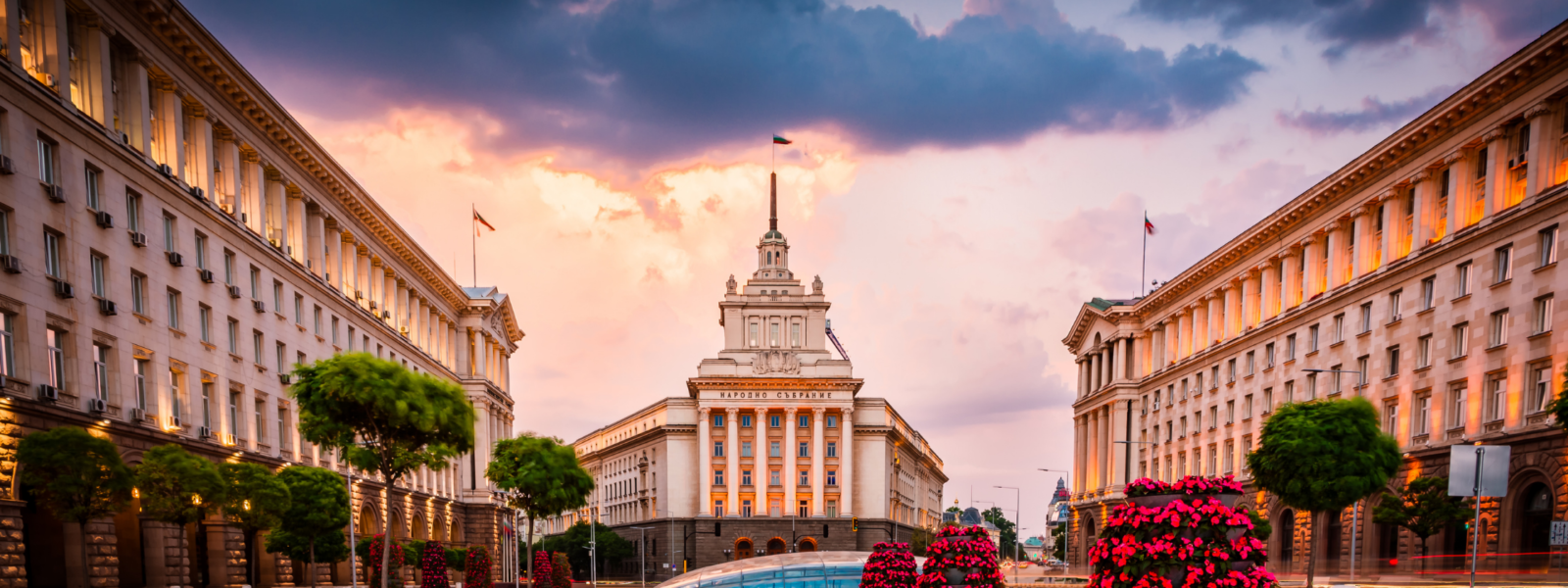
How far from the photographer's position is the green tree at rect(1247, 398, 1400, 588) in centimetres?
4378

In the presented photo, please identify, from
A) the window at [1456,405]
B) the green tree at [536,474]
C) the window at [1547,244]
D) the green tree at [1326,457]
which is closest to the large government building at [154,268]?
the green tree at [536,474]

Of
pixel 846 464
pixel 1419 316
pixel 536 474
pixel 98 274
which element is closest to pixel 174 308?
pixel 98 274

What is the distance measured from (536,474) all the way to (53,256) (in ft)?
96.2

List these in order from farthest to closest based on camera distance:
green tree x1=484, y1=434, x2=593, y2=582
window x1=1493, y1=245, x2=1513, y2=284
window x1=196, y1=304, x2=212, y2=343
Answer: green tree x1=484, y1=434, x2=593, y2=582 → window x1=196, y1=304, x2=212, y2=343 → window x1=1493, y1=245, x2=1513, y2=284

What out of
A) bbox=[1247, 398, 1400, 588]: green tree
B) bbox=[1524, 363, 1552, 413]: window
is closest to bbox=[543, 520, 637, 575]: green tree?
bbox=[1247, 398, 1400, 588]: green tree

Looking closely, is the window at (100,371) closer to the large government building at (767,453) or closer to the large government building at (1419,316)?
the large government building at (1419,316)

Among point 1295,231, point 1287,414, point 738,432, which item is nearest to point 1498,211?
point 1287,414

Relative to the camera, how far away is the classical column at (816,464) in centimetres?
14650

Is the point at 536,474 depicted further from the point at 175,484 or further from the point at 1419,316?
the point at 1419,316

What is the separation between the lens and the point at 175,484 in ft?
119

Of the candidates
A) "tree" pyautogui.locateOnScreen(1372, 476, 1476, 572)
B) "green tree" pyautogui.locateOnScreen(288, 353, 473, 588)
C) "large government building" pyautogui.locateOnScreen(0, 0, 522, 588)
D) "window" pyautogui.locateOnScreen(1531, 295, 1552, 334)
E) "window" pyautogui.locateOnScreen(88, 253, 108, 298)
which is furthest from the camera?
"tree" pyautogui.locateOnScreen(1372, 476, 1476, 572)

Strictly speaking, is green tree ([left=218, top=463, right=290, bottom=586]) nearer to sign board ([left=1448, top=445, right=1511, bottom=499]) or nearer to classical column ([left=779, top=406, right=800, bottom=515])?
sign board ([left=1448, top=445, right=1511, bottom=499])

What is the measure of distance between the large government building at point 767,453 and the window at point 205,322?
95.4 meters

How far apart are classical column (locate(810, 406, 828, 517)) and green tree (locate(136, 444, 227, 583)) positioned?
370ft
